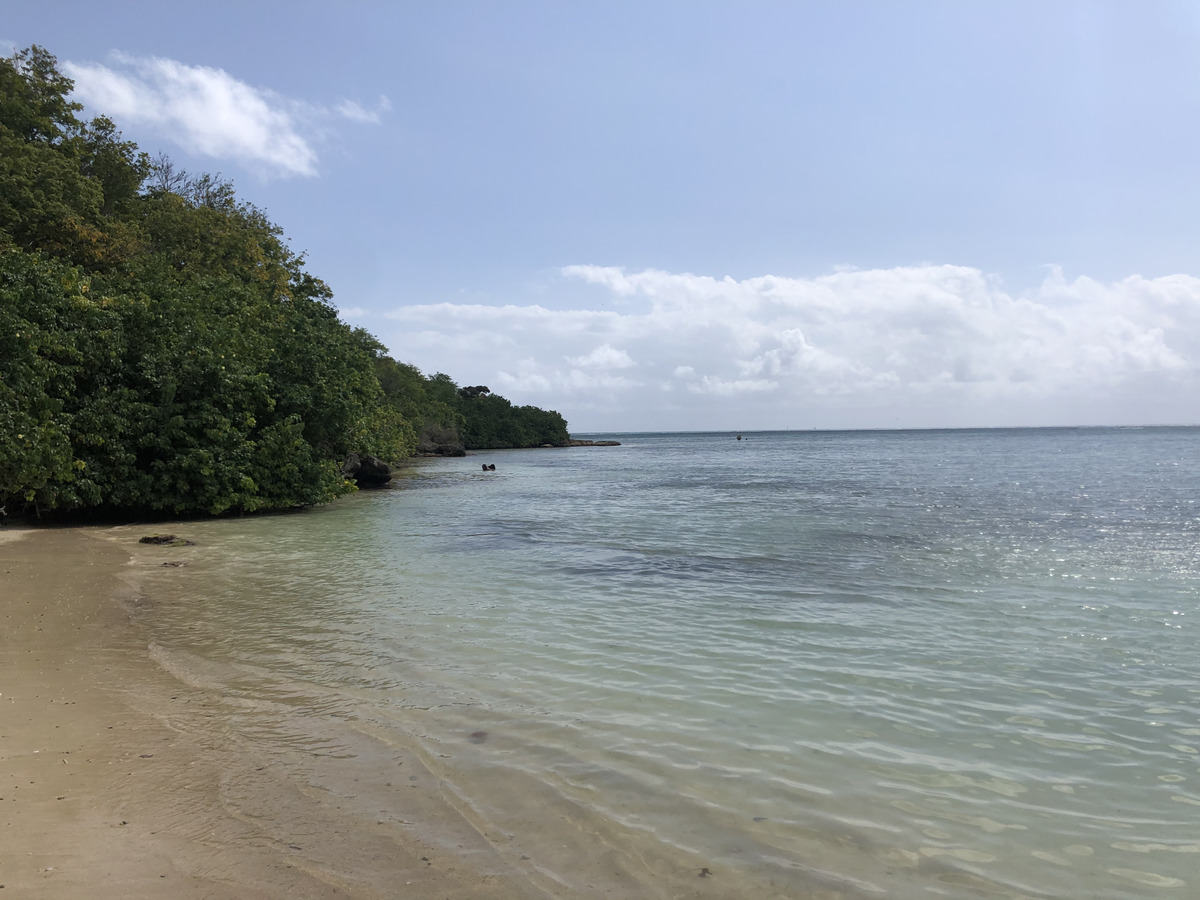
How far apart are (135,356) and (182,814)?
18310 millimetres

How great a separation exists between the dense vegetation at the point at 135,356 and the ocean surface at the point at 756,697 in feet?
17.1

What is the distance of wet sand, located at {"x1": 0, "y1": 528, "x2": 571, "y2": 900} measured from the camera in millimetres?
3205

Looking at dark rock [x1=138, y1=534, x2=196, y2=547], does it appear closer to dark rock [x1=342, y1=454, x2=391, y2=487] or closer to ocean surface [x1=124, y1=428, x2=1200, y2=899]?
ocean surface [x1=124, y1=428, x2=1200, y2=899]

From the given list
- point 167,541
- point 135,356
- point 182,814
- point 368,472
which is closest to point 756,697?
point 182,814

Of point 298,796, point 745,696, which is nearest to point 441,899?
point 298,796

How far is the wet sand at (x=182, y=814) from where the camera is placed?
3.21 metres

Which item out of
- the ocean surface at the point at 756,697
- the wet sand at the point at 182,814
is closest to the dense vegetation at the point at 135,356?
the ocean surface at the point at 756,697

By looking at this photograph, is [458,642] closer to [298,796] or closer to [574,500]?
[298,796]

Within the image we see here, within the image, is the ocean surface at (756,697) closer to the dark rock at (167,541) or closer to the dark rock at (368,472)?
the dark rock at (167,541)

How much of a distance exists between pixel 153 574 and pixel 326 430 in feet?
40.4

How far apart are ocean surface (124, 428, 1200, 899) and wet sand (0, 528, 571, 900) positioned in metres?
0.20

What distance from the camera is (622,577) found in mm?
11570

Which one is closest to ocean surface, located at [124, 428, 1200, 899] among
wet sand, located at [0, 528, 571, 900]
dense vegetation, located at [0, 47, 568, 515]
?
wet sand, located at [0, 528, 571, 900]

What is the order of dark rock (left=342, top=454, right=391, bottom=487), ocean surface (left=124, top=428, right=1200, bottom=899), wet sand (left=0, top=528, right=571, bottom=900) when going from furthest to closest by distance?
1. dark rock (left=342, top=454, right=391, bottom=487)
2. ocean surface (left=124, top=428, right=1200, bottom=899)
3. wet sand (left=0, top=528, right=571, bottom=900)
